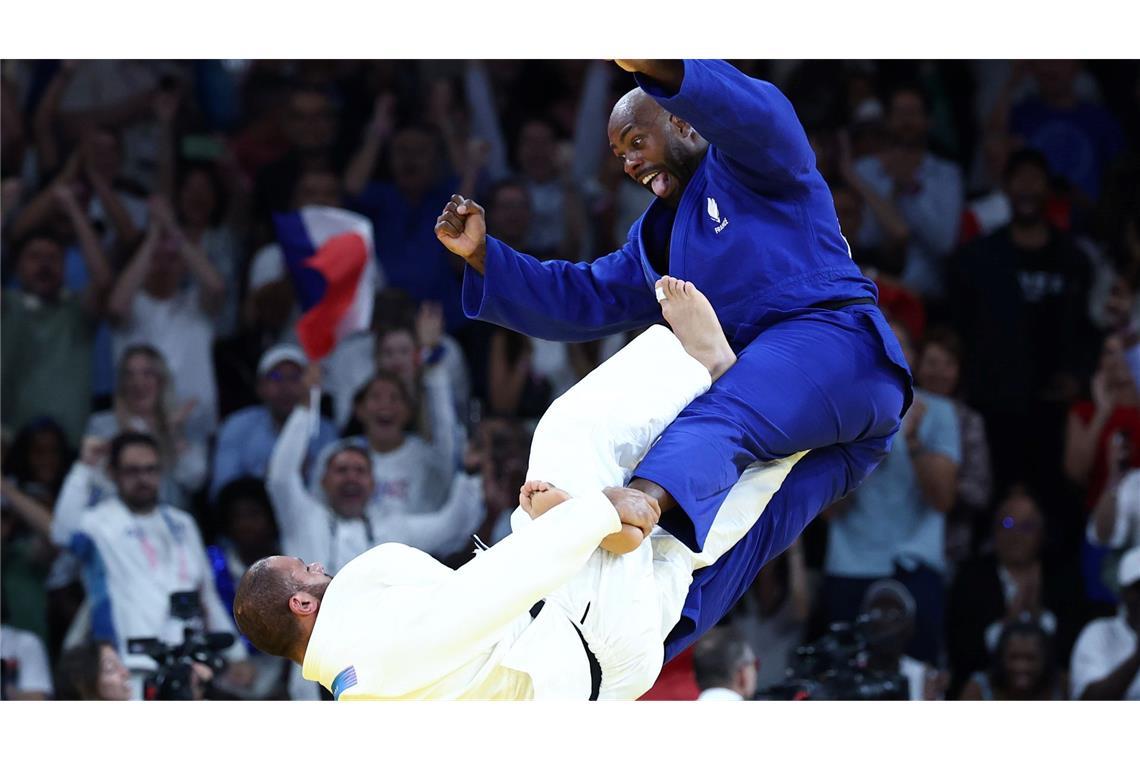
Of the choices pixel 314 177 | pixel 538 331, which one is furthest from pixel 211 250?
pixel 538 331

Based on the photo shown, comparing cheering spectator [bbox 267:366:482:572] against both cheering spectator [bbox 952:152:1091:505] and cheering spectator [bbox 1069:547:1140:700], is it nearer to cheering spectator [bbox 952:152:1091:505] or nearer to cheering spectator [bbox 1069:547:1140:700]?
cheering spectator [bbox 952:152:1091:505]

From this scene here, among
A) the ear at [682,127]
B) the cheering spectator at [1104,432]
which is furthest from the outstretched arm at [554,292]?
the cheering spectator at [1104,432]

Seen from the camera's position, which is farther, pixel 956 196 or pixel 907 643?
pixel 956 196

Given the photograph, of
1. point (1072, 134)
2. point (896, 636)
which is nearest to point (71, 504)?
point (896, 636)

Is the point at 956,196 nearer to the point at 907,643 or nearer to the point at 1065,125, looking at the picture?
the point at 1065,125

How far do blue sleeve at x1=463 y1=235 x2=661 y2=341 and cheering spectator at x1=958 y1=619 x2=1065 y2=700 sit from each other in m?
2.99

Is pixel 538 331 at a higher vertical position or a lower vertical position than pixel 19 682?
higher

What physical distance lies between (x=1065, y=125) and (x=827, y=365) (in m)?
4.40

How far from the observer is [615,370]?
356 centimetres

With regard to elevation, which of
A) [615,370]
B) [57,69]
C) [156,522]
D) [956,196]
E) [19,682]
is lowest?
[19,682]

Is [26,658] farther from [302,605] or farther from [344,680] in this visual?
[344,680]

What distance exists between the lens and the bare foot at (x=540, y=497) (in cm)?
335

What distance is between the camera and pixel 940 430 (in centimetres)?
673

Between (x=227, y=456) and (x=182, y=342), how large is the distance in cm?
59
